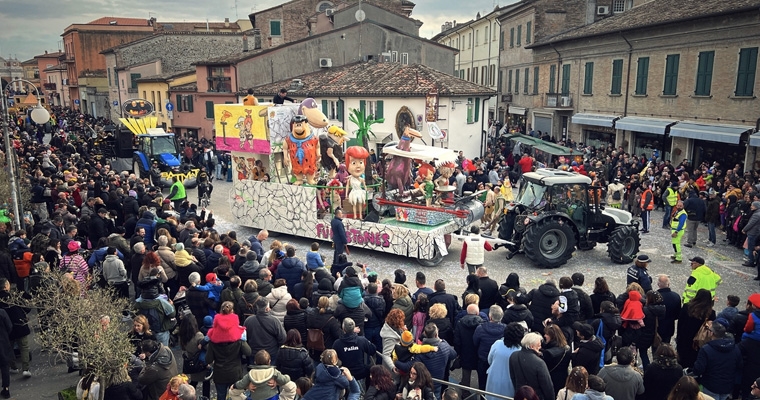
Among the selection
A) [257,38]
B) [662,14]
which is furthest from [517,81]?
[257,38]

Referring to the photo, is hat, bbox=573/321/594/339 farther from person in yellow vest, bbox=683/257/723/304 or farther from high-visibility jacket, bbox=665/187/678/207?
high-visibility jacket, bbox=665/187/678/207

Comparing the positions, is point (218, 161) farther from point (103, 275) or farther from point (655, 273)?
point (655, 273)

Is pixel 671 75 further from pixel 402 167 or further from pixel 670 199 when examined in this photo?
pixel 402 167

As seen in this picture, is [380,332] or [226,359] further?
Result: [380,332]

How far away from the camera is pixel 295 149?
15.8m

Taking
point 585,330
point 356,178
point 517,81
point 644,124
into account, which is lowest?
point 585,330

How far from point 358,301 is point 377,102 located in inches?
836

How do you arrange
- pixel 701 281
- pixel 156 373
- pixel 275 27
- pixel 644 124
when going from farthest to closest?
pixel 275 27
pixel 644 124
pixel 701 281
pixel 156 373

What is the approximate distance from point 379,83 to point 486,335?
22.6 m

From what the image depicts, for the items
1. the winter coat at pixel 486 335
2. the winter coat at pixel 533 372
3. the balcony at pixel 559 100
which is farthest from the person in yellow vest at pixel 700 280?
the balcony at pixel 559 100

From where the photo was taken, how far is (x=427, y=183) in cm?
1466

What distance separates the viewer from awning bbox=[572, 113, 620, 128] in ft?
88.4

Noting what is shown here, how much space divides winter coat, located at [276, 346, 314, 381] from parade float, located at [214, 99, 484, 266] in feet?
23.5

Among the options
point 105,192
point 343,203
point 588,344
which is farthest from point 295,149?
point 588,344
